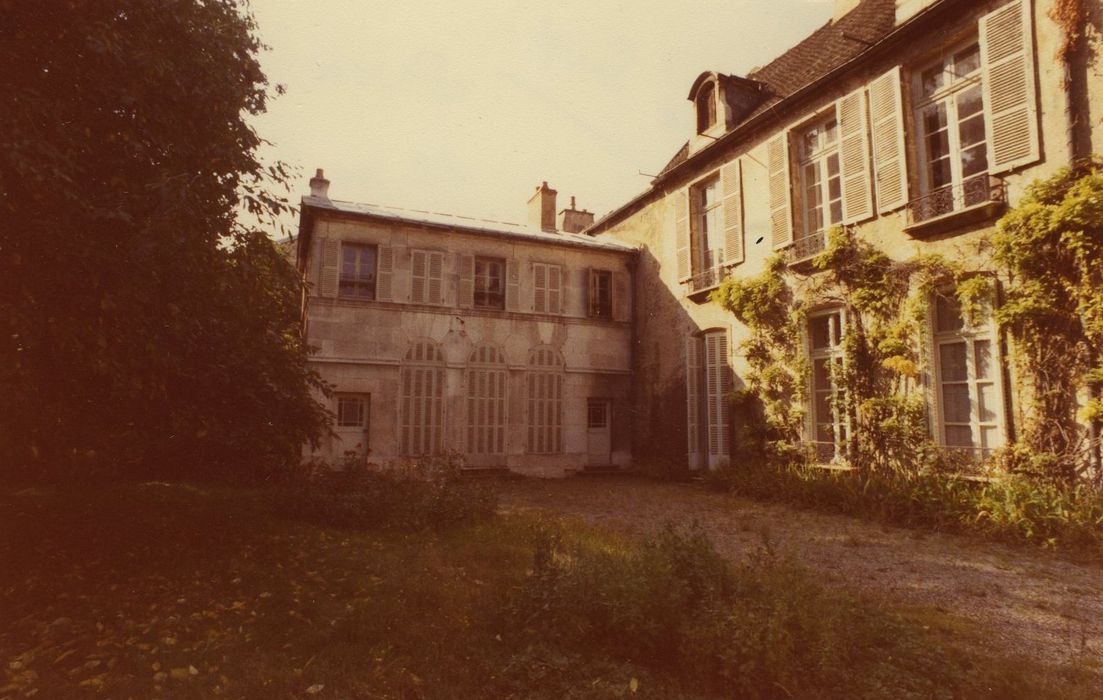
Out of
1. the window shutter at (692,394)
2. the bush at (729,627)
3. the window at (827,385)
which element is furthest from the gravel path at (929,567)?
the window shutter at (692,394)

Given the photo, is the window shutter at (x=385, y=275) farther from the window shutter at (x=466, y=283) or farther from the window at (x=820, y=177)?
the window at (x=820, y=177)

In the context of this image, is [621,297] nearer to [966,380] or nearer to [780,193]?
[780,193]

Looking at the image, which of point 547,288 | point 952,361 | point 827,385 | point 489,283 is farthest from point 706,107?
point 952,361

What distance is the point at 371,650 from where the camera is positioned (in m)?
3.23

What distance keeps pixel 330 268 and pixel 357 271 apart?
22.4 inches

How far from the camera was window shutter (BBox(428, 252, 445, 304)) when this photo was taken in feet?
41.1

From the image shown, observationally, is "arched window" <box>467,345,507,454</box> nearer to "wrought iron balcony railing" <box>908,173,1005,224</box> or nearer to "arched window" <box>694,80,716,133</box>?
"arched window" <box>694,80,716,133</box>

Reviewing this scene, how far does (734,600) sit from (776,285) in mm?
7501

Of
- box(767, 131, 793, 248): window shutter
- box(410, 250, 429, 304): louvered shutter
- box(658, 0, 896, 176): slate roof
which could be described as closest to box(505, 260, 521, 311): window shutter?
box(410, 250, 429, 304): louvered shutter

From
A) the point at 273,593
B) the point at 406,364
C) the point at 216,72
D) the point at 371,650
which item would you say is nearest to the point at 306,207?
the point at 406,364

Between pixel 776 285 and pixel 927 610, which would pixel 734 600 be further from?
pixel 776 285

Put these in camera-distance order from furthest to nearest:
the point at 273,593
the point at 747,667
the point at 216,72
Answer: the point at 216,72
the point at 273,593
the point at 747,667

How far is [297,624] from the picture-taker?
3.65m

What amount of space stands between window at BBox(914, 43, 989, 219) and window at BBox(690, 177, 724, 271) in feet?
13.6
